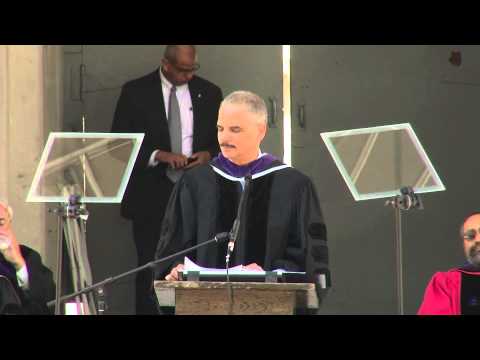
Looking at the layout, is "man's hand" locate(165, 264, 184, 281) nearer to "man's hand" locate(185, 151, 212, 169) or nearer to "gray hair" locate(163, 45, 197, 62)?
"man's hand" locate(185, 151, 212, 169)

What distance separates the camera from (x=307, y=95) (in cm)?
1205

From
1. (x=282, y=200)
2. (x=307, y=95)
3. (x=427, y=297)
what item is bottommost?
(x=427, y=297)

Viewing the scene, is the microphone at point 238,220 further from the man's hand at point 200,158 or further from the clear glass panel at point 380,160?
the man's hand at point 200,158

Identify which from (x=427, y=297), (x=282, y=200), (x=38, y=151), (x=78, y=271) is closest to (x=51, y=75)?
(x=38, y=151)

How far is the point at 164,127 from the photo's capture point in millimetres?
11570

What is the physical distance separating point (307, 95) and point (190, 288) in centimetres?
400

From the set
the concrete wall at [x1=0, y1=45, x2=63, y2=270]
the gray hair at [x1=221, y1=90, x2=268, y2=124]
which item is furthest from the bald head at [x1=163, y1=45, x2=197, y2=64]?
the gray hair at [x1=221, y1=90, x2=268, y2=124]

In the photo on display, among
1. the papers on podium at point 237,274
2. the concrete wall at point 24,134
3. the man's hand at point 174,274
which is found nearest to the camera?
the papers on podium at point 237,274

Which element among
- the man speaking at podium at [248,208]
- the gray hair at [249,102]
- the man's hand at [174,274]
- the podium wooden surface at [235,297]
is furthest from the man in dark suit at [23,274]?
the podium wooden surface at [235,297]

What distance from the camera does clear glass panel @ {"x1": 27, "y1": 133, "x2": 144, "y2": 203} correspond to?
9.47m

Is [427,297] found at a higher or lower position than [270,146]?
lower

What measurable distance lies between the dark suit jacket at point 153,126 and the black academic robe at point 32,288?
1276 mm

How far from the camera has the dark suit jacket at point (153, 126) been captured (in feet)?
37.9

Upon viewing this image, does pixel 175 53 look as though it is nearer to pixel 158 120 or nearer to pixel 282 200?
pixel 158 120
